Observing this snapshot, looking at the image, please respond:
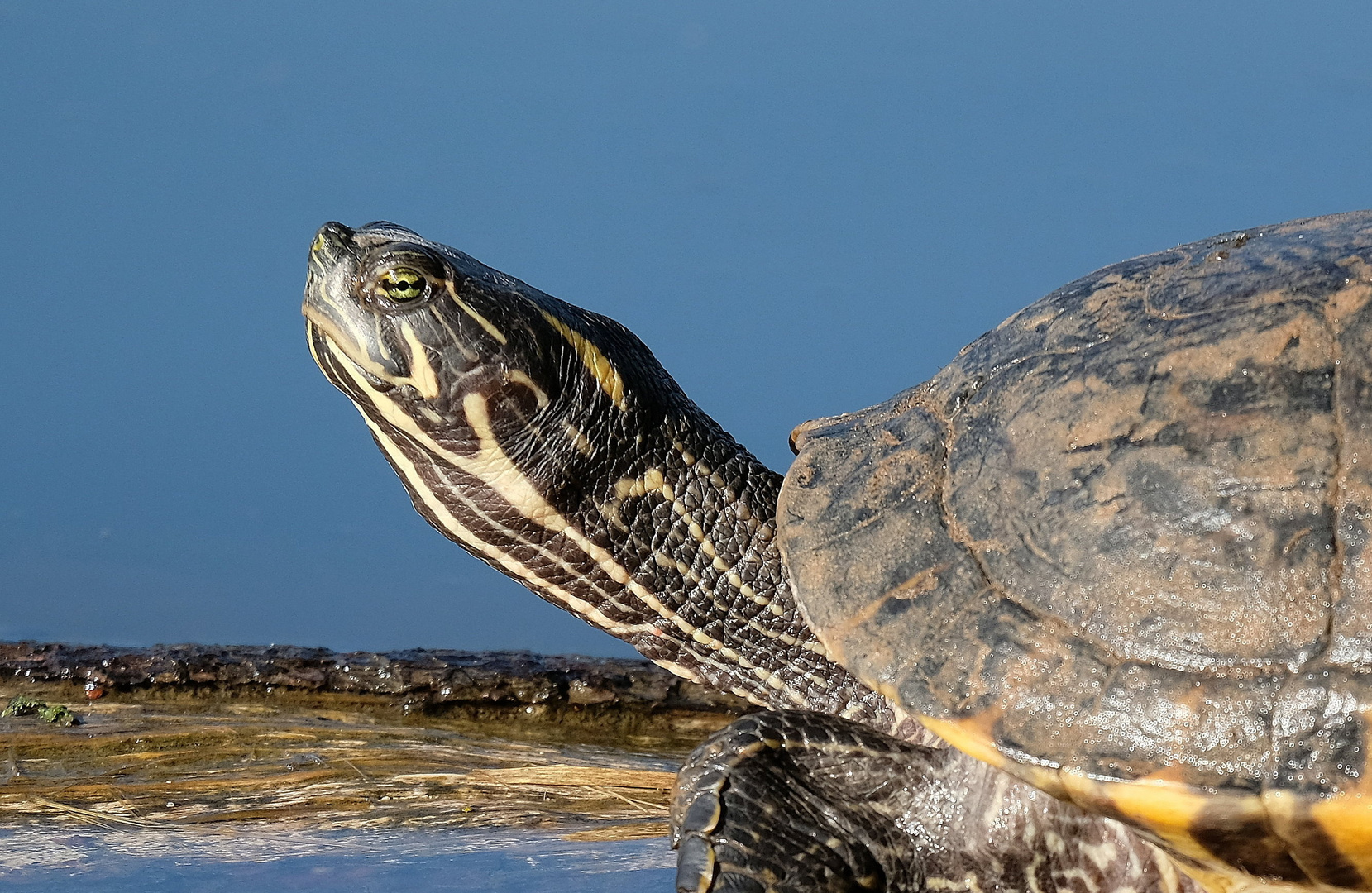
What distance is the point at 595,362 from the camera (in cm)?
329

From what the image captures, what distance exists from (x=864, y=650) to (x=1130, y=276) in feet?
3.53

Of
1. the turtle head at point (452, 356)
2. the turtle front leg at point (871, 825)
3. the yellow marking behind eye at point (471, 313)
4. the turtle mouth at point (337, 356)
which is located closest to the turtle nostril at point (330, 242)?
the turtle head at point (452, 356)

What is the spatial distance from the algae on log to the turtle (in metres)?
0.90

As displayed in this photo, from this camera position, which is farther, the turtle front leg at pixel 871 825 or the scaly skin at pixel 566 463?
the scaly skin at pixel 566 463

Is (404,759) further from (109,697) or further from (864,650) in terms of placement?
(864,650)

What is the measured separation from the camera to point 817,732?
8.43 ft

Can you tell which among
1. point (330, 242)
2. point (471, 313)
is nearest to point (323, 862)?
point (471, 313)

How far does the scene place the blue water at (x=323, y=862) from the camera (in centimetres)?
277

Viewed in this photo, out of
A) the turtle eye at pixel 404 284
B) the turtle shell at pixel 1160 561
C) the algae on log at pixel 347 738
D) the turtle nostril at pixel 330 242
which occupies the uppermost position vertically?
the turtle nostril at pixel 330 242

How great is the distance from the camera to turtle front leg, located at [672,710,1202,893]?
2348 millimetres

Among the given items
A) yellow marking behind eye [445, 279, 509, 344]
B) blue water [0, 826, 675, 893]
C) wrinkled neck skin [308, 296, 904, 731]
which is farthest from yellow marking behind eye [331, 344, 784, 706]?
blue water [0, 826, 675, 893]

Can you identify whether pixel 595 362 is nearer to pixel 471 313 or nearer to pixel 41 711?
pixel 471 313

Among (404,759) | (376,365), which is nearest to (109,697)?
(404,759)

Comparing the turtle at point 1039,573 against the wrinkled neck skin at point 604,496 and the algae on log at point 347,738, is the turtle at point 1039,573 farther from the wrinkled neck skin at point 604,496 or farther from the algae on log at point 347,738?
the algae on log at point 347,738
